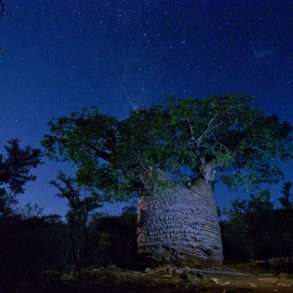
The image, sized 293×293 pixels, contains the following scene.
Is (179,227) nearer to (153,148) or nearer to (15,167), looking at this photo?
(153,148)

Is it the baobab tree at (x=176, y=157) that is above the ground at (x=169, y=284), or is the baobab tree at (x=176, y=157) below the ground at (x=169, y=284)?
above

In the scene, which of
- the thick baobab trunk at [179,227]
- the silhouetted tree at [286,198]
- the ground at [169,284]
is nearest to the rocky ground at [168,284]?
the ground at [169,284]

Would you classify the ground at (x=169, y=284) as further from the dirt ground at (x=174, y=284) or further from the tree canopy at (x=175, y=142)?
the tree canopy at (x=175, y=142)

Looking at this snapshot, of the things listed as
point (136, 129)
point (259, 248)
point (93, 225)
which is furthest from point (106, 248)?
point (136, 129)

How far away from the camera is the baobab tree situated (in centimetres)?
752

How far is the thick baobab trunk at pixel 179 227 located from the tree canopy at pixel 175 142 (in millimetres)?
617

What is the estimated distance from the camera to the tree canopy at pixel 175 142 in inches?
316

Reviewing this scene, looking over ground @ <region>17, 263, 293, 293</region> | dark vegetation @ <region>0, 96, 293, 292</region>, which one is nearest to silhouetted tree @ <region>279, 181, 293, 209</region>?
dark vegetation @ <region>0, 96, 293, 292</region>

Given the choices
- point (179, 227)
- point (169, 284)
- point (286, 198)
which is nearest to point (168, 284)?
point (169, 284)

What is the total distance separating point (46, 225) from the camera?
15.0 meters

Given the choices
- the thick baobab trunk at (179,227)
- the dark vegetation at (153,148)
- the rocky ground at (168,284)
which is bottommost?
the rocky ground at (168,284)

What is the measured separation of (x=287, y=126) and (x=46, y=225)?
1356 centimetres

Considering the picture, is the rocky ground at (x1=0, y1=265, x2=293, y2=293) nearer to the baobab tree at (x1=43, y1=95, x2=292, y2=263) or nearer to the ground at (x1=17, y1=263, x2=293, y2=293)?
the ground at (x1=17, y1=263, x2=293, y2=293)

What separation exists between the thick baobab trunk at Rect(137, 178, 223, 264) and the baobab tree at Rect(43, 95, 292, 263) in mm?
27
